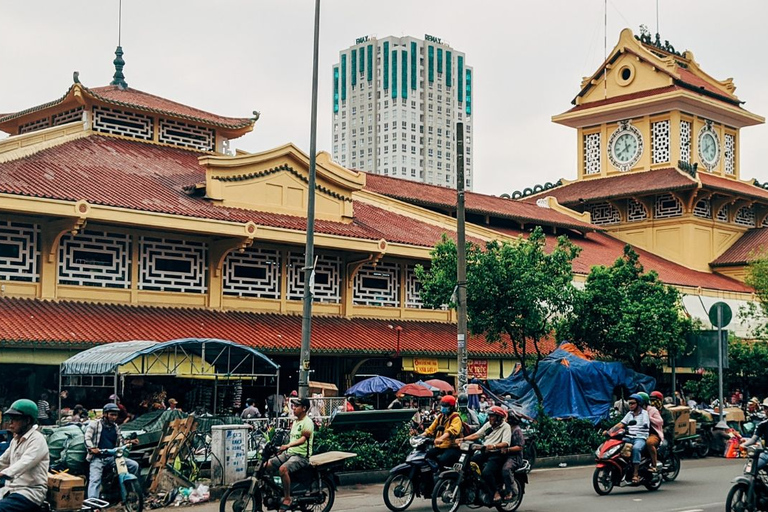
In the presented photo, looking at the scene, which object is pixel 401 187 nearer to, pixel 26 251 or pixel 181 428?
pixel 26 251

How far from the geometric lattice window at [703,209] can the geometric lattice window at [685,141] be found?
2.46m

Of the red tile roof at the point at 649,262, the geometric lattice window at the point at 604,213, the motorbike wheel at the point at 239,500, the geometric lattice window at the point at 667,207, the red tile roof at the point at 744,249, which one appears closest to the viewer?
the motorbike wheel at the point at 239,500

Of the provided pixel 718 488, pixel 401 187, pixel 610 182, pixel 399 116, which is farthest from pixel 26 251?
pixel 399 116

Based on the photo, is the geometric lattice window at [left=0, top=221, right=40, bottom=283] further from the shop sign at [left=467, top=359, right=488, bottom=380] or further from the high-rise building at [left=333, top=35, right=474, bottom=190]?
the high-rise building at [left=333, top=35, right=474, bottom=190]

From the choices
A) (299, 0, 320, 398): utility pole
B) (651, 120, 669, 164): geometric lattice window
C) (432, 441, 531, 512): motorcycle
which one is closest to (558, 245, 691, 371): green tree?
(299, 0, 320, 398): utility pole

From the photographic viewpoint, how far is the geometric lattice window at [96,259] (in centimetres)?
2527

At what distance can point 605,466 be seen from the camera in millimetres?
17750

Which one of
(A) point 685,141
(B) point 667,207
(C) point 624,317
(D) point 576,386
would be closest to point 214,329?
(D) point 576,386

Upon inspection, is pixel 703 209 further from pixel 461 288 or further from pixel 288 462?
pixel 288 462

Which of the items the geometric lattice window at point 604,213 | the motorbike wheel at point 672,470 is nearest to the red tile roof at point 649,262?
the geometric lattice window at point 604,213

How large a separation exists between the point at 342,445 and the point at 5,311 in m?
8.20

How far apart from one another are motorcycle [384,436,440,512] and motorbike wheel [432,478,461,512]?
1.26 ft

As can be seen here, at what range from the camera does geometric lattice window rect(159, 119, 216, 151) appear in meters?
32.9

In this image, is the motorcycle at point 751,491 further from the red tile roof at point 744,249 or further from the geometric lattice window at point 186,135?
the red tile roof at point 744,249
